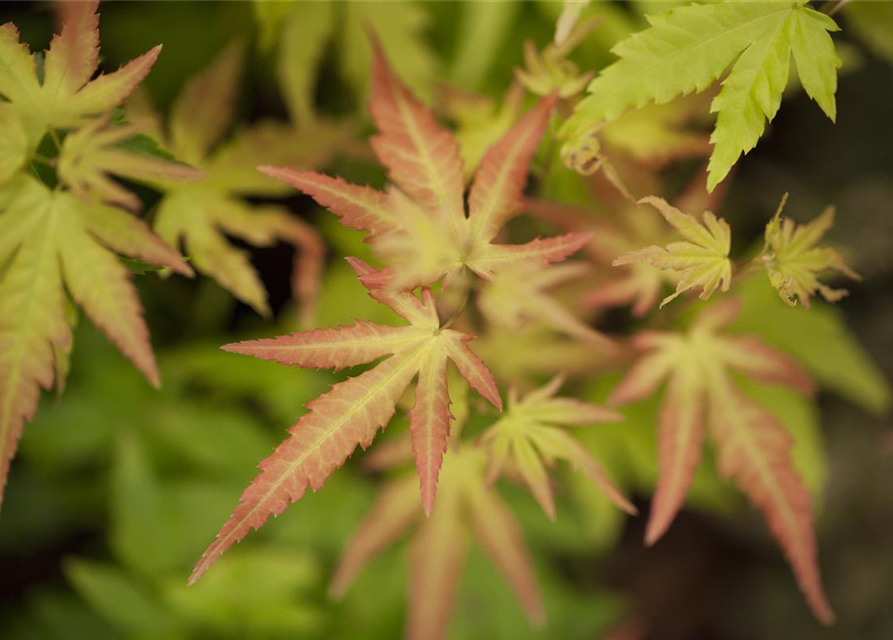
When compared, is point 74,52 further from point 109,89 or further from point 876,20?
point 876,20

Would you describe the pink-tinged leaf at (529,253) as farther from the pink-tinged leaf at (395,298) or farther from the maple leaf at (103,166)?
the maple leaf at (103,166)

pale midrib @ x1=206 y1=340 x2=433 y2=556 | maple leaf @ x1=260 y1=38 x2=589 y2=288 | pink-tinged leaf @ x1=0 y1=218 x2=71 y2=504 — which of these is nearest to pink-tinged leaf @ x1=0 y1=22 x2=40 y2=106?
pink-tinged leaf @ x1=0 y1=218 x2=71 y2=504

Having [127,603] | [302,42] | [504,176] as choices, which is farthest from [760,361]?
[127,603]

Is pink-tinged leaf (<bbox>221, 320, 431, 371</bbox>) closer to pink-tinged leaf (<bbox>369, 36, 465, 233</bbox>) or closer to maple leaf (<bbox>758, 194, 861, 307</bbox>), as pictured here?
pink-tinged leaf (<bbox>369, 36, 465, 233</bbox>)

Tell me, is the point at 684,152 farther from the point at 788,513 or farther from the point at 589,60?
the point at 788,513

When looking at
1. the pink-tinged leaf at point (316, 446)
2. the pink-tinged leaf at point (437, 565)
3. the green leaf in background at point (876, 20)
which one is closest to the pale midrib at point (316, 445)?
the pink-tinged leaf at point (316, 446)
